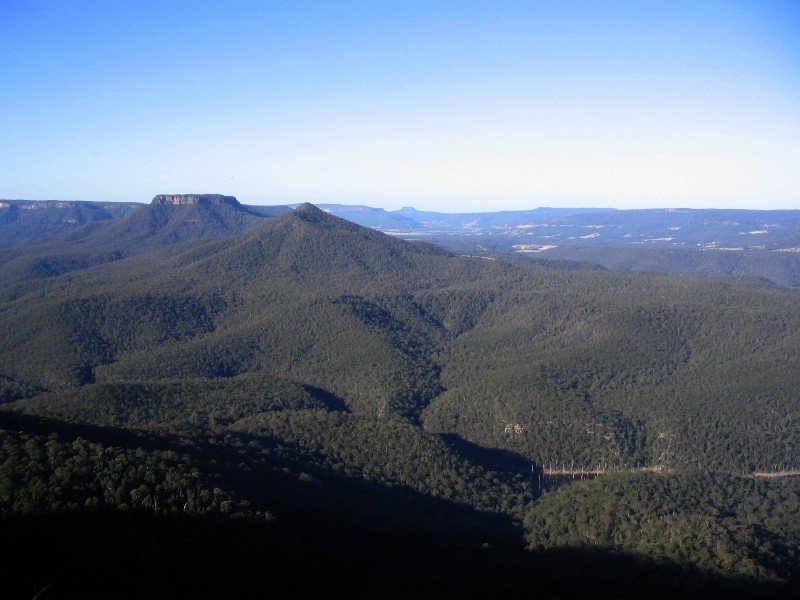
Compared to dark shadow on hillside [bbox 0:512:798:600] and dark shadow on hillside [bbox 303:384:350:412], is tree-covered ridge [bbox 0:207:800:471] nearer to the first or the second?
dark shadow on hillside [bbox 303:384:350:412]

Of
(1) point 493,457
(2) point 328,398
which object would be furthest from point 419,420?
(1) point 493,457

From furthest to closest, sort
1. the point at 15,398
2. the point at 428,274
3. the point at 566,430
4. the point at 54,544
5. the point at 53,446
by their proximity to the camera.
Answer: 1. the point at 428,274
2. the point at 15,398
3. the point at 566,430
4. the point at 53,446
5. the point at 54,544

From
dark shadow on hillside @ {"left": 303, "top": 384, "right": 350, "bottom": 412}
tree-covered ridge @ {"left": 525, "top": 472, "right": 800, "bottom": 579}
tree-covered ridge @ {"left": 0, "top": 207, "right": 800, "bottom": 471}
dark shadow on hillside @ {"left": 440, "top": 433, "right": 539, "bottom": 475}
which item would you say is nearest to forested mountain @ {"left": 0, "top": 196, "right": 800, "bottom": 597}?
tree-covered ridge @ {"left": 525, "top": 472, "right": 800, "bottom": 579}

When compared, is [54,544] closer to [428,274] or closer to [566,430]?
[566,430]

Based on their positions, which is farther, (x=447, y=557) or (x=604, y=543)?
(x=604, y=543)

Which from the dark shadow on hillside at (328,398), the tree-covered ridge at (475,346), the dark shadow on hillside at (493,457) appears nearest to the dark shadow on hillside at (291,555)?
the dark shadow on hillside at (493,457)

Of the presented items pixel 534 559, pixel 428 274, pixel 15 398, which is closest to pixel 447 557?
pixel 534 559

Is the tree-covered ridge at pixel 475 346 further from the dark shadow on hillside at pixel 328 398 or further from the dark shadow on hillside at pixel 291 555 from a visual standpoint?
→ the dark shadow on hillside at pixel 291 555

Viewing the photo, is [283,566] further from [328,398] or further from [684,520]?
[328,398]
